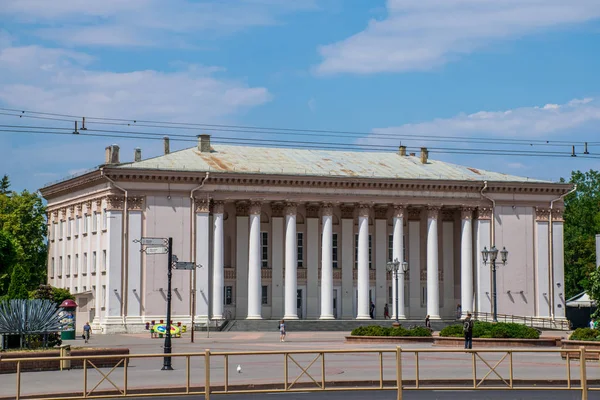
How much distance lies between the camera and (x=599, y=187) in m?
113

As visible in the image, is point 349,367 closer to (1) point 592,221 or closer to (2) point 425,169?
(2) point 425,169

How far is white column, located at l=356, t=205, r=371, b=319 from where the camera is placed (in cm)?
7738

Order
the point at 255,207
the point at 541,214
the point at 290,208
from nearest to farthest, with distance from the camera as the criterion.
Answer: the point at 255,207, the point at 290,208, the point at 541,214

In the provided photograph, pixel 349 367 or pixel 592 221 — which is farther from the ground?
pixel 592 221

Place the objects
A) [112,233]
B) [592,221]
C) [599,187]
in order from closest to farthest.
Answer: [112,233]
[592,221]
[599,187]

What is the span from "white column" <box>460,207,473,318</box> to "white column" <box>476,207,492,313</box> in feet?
1.84

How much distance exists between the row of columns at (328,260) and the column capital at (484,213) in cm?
55

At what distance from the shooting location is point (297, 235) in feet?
259

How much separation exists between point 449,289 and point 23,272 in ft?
137

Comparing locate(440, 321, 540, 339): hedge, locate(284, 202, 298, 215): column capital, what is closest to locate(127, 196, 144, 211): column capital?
locate(284, 202, 298, 215): column capital

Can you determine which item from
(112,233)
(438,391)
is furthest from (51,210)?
(438,391)

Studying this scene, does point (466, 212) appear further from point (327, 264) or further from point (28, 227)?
point (28, 227)

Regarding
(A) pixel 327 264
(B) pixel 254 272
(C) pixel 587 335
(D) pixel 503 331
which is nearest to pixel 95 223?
(B) pixel 254 272

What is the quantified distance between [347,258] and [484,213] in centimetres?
1010
